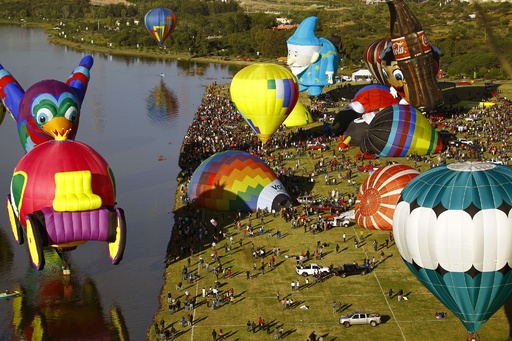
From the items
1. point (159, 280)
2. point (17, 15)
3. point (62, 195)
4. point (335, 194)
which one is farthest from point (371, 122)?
point (17, 15)

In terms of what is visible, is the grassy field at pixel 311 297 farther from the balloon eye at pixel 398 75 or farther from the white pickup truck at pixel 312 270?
the balloon eye at pixel 398 75

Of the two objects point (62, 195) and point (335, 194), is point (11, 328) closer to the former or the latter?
point (62, 195)

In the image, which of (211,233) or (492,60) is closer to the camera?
(211,233)

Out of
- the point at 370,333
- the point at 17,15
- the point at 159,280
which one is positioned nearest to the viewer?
the point at 370,333

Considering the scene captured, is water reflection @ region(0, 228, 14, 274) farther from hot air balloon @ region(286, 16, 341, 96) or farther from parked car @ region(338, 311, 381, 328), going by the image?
hot air balloon @ region(286, 16, 341, 96)

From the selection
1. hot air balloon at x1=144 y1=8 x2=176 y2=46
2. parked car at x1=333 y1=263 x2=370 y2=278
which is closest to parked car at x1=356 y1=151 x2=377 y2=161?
parked car at x1=333 y1=263 x2=370 y2=278

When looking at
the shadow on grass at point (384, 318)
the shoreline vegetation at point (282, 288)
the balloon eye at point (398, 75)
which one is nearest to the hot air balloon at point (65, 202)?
the shoreline vegetation at point (282, 288)

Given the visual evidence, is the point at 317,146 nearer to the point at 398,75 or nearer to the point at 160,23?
the point at 398,75
